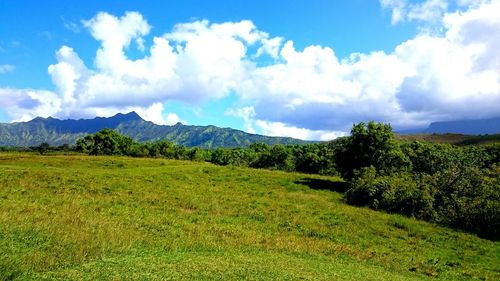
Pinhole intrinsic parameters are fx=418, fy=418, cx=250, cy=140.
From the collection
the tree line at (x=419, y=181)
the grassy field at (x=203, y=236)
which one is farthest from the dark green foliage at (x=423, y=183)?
the grassy field at (x=203, y=236)

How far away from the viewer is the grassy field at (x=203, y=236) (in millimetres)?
18844

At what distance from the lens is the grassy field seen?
18.8 metres

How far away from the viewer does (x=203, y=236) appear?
2739cm

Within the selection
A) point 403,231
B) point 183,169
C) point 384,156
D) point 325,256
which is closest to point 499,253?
point 403,231

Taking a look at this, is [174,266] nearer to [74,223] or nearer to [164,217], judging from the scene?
[74,223]

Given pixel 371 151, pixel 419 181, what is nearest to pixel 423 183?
pixel 419 181

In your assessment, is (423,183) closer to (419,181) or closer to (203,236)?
(419,181)

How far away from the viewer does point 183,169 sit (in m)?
70.6

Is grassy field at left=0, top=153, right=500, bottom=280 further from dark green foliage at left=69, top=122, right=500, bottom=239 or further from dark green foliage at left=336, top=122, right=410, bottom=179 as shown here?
dark green foliage at left=336, top=122, right=410, bottom=179

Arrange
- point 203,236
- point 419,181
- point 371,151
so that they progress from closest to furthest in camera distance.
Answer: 1. point 203,236
2. point 419,181
3. point 371,151

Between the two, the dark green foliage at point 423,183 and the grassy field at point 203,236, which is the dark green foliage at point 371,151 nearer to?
the dark green foliage at point 423,183

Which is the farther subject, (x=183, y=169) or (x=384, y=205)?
(x=183, y=169)

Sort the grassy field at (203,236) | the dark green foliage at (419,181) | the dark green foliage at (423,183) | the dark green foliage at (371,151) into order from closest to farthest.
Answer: the grassy field at (203,236) < the dark green foliage at (423,183) < the dark green foliage at (419,181) < the dark green foliage at (371,151)

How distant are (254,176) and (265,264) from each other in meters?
47.5
